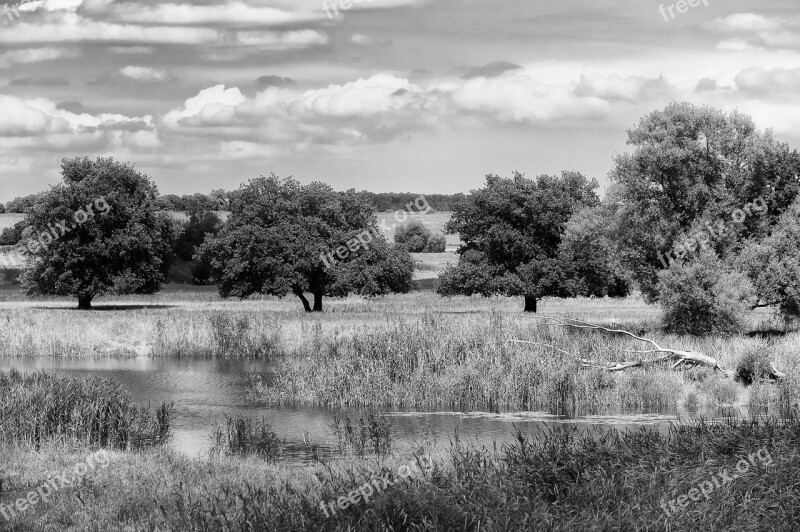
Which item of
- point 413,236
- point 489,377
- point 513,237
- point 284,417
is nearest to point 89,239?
point 513,237

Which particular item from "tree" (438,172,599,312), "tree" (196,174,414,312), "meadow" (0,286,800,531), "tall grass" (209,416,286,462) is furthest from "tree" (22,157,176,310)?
"tall grass" (209,416,286,462)

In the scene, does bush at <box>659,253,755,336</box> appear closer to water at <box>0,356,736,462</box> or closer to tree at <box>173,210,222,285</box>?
water at <box>0,356,736,462</box>

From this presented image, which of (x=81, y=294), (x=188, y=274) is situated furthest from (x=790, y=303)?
(x=188, y=274)

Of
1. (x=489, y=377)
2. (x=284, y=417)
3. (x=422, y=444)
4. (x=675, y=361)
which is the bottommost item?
(x=284, y=417)

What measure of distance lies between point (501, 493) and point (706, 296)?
79.3ft

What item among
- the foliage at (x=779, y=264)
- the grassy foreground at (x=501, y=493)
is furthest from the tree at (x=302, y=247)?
the grassy foreground at (x=501, y=493)

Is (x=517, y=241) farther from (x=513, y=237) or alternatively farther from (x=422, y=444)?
(x=422, y=444)

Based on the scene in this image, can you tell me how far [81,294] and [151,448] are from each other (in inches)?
1496

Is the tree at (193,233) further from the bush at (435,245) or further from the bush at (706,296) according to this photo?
the bush at (706,296)

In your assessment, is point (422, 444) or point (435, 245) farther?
point (435, 245)

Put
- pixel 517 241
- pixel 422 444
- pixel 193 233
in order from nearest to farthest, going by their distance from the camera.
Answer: pixel 422 444 < pixel 517 241 < pixel 193 233

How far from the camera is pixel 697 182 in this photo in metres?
35.8

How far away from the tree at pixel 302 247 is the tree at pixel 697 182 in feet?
55.1

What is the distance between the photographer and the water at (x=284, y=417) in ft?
64.6
